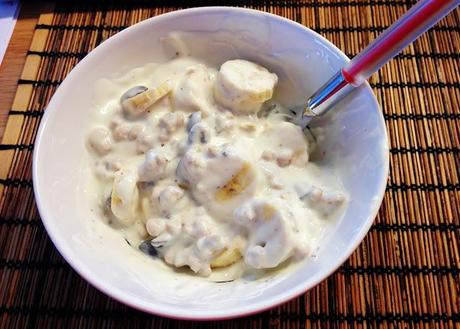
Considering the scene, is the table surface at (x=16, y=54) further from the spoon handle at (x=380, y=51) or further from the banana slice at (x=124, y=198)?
the spoon handle at (x=380, y=51)

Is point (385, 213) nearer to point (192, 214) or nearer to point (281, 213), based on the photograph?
point (281, 213)

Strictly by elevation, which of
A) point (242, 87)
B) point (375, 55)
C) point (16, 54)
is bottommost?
point (16, 54)

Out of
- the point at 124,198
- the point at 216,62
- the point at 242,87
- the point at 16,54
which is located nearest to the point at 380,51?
the point at 242,87

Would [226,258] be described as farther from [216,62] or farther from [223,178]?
[216,62]

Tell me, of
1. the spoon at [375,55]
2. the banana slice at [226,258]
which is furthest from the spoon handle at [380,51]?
the banana slice at [226,258]

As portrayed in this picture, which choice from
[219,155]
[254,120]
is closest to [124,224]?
[219,155]
